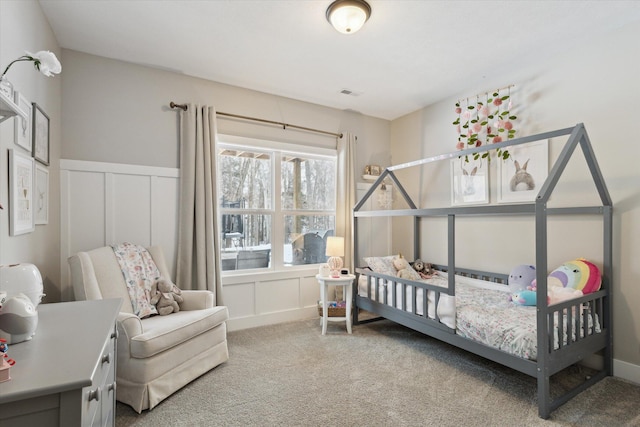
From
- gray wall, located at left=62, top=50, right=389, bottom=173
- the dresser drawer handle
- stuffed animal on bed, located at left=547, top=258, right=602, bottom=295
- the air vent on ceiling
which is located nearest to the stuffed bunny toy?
gray wall, located at left=62, top=50, right=389, bottom=173

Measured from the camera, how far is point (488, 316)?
7.33 feet

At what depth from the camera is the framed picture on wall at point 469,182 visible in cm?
326

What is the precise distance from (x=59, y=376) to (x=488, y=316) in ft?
7.71

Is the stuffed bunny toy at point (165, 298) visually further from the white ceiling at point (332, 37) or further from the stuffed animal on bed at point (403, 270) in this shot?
the stuffed animal on bed at point (403, 270)

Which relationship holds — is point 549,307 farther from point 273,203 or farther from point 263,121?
point 263,121

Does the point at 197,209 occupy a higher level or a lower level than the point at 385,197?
lower

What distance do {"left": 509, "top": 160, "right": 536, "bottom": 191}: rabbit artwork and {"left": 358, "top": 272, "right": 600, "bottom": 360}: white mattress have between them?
927mm

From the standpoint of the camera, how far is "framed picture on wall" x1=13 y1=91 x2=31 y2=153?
1728 mm

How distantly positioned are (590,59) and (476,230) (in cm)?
170

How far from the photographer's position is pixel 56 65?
4.42ft

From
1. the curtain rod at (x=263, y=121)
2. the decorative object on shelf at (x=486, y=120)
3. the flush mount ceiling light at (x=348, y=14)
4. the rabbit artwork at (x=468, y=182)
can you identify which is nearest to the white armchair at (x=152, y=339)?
the curtain rod at (x=263, y=121)

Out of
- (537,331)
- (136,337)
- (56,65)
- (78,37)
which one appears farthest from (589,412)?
(78,37)

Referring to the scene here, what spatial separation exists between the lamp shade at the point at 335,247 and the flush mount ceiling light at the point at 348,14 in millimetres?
2031

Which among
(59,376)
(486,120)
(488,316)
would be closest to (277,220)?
(488,316)
